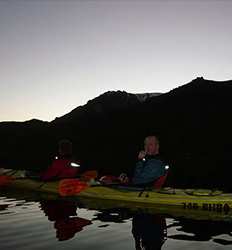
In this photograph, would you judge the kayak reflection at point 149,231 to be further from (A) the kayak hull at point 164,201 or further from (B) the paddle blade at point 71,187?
(B) the paddle blade at point 71,187

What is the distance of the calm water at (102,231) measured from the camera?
27.7 ft

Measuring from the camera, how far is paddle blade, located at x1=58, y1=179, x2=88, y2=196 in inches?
587

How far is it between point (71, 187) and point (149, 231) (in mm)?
5794

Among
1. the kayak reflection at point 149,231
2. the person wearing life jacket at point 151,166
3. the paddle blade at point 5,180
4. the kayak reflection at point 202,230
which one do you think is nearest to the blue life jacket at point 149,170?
the person wearing life jacket at point 151,166

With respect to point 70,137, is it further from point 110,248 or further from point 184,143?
point 110,248

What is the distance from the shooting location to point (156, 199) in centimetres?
1316

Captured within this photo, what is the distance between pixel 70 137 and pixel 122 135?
1315 cm

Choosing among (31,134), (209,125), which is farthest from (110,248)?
(31,134)

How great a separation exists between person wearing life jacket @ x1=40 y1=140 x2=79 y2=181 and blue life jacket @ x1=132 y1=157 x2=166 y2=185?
10.6 feet

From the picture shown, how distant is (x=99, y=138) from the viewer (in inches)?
3578

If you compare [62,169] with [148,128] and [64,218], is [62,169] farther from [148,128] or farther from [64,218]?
[148,128]

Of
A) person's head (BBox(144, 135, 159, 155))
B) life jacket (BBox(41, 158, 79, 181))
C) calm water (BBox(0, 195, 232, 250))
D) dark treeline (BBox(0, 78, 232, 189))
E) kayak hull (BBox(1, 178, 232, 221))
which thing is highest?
dark treeline (BBox(0, 78, 232, 189))

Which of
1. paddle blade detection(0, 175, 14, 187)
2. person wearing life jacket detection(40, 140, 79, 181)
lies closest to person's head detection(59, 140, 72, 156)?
person wearing life jacket detection(40, 140, 79, 181)

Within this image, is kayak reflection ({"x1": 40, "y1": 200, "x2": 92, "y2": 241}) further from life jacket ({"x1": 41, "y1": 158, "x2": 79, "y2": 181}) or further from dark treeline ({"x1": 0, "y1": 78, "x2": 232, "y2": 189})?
dark treeline ({"x1": 0, "y1": 78, "x2": 232, "y2": 189})
